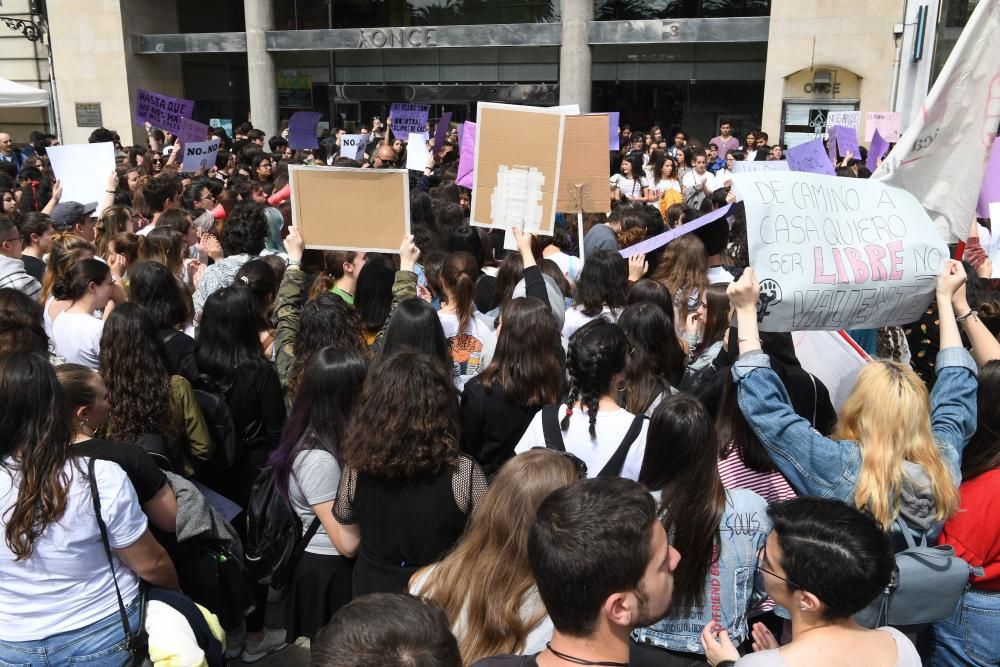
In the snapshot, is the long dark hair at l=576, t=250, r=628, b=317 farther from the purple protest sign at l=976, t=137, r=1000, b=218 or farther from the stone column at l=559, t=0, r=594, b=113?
the stone column at l=559, t=0, r=594, b=113

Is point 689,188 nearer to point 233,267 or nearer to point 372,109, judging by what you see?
point 233,267

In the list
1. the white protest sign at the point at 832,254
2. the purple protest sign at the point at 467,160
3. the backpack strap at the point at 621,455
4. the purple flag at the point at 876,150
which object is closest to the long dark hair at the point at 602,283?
the white protest sign at the point at 832,254

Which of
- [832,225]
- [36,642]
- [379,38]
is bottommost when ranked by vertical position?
[36,642]

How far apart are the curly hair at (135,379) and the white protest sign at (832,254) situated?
96.6 inches

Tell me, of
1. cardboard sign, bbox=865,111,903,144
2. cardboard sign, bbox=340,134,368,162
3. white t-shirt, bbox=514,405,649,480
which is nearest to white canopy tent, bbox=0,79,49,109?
cardboard sign, bbox=340,134,368,162

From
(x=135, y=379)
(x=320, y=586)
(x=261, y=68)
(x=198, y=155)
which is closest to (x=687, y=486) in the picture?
(x=320, y=586)

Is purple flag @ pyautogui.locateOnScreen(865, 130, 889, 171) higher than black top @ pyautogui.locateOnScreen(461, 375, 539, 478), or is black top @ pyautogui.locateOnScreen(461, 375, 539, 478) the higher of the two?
purple flag @ pyautogui.locateOnScreen(865, 130, 889, 171)

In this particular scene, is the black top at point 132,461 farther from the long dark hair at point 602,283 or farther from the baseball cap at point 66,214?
the baseball cap at point 66,214

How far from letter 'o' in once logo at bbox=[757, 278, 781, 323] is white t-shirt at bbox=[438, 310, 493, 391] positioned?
1930 mm

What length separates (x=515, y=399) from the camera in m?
3.74

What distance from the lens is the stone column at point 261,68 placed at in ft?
75.7

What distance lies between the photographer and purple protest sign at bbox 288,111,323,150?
48.7 feet

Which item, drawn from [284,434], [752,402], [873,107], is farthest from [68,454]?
[873,107]

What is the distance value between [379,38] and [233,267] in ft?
62.3
